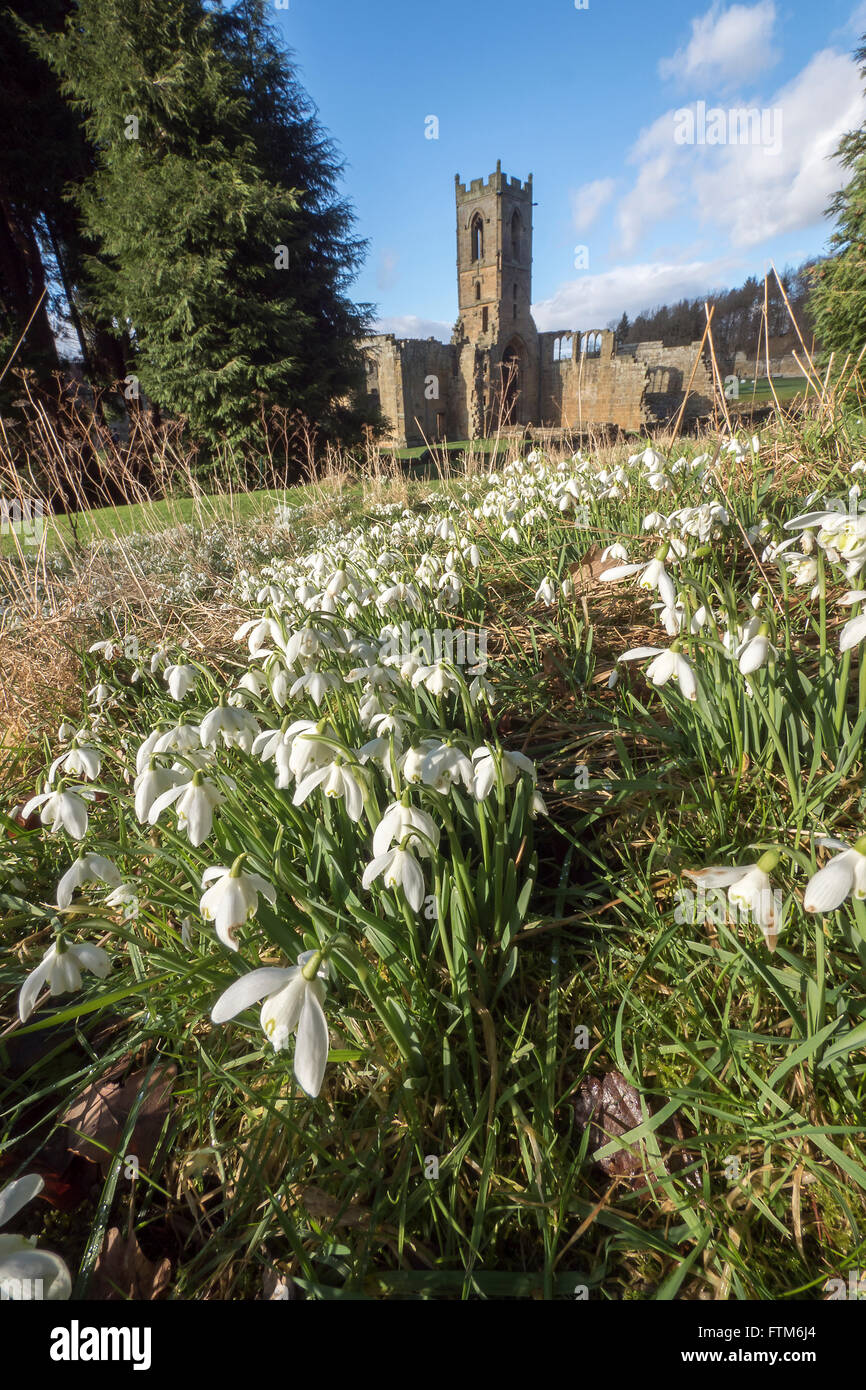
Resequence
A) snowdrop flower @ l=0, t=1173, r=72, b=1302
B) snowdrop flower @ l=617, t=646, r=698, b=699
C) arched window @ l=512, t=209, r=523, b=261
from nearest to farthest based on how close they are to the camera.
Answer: snowdrop flower @ l=0, t=1173, r=72, b=1302, snowdrop flower @ l=617, t=646, r=698, b=699, arched window @ l=512, t=209, r=523, b=261

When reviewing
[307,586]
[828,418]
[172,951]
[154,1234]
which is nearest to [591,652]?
[307,586]

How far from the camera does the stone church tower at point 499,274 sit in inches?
1273

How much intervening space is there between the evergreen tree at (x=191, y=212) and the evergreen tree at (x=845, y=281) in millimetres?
8847

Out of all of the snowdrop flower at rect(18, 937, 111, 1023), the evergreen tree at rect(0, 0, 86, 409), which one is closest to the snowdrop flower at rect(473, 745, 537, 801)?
the snowdrop flower at rect(18, 937, 111, 1023)

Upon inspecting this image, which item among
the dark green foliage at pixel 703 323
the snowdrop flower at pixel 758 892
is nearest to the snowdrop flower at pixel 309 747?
the snowdrop flower at pixel 758 892

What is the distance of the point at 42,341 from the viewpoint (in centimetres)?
1374

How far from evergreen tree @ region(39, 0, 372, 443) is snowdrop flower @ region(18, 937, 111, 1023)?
458 inches

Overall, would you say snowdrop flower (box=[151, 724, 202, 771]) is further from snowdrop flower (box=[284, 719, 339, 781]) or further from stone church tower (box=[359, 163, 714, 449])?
stone church tower (box=[359, 163, 714, 449])

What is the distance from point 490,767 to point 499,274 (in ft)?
125

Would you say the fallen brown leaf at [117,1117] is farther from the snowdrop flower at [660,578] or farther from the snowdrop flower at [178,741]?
the snowdrop flower at [660,578]

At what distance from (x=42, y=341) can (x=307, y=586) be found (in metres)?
15.8

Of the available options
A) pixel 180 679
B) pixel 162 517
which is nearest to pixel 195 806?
pixel 180 679

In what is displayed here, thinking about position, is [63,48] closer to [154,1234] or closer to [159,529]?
[159,529]

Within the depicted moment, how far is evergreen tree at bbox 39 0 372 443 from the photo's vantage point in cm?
1136
